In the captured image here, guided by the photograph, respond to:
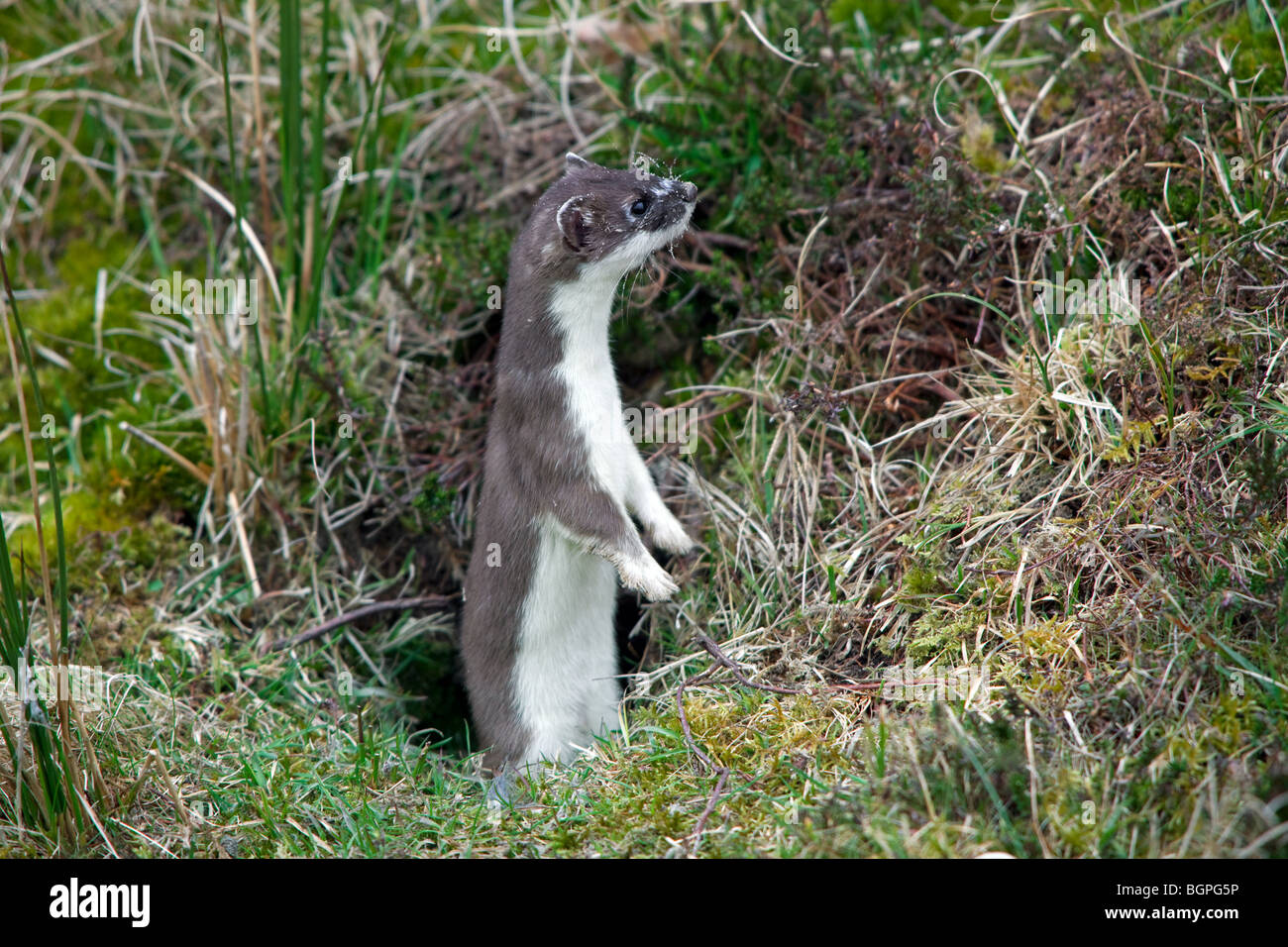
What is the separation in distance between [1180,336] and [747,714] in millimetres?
2277

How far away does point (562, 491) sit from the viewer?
15.1 ft

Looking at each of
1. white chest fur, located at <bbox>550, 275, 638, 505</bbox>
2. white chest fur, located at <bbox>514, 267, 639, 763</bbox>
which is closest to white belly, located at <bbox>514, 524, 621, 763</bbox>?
white chest fur, located at <bbox>514, 267, 639, 763</bbox>

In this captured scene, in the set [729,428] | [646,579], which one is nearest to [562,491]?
[646,579]

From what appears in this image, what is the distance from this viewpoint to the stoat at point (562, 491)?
4578mm

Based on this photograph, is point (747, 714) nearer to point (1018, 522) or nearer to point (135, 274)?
point (1018, 522)

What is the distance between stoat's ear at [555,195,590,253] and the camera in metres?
4.55

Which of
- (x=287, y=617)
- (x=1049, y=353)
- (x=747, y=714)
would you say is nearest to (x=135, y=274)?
(x=287, y=617)

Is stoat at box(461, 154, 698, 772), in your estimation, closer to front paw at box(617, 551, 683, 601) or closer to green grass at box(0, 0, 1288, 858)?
front paw at box(617, 551, 683, 601)

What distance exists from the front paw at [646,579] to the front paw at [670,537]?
1.23ft

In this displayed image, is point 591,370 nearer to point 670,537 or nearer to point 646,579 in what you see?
point 670,537

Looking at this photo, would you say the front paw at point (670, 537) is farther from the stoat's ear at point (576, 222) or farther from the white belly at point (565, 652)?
the stoat's ear at point (576, 222)

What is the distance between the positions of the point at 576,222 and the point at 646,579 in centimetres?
157

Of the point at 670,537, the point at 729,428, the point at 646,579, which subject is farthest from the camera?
the point at 729,428

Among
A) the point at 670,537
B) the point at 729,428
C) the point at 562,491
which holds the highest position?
the point at 729,428
